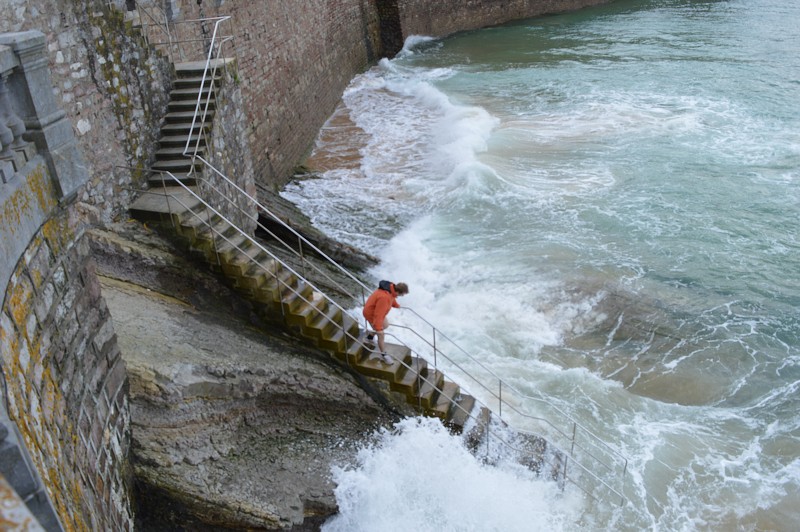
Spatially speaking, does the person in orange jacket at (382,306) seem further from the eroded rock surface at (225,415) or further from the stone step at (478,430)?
the stone step at (478,430)

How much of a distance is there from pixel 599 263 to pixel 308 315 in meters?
7.10

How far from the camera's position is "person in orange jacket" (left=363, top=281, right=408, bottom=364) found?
8.11m

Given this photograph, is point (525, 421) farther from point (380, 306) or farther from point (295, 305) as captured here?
point (295, 305)

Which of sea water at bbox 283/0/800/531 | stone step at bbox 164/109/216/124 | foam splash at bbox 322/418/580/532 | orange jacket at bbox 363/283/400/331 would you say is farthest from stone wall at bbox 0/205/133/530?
stone step at bbox 164/109/216/124

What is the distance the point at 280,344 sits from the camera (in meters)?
8.28

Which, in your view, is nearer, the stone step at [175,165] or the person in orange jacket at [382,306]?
the person in orange jacket at [382,306]

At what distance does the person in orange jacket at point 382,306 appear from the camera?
811cm

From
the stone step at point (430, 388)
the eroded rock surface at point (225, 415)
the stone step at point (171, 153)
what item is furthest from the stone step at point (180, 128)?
the stone step at point (430, 388)

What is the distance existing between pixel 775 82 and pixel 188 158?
72.9 ft

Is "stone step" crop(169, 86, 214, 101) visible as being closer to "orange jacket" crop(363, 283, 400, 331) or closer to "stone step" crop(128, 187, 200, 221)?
"stone step" crop(128, 187, 200, 221)

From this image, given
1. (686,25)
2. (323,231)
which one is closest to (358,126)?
(323,231)

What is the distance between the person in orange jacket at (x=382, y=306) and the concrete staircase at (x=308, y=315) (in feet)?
0.80

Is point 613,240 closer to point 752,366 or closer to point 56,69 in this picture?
point 752,366

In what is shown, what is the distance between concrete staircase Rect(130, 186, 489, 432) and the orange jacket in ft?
1.12
